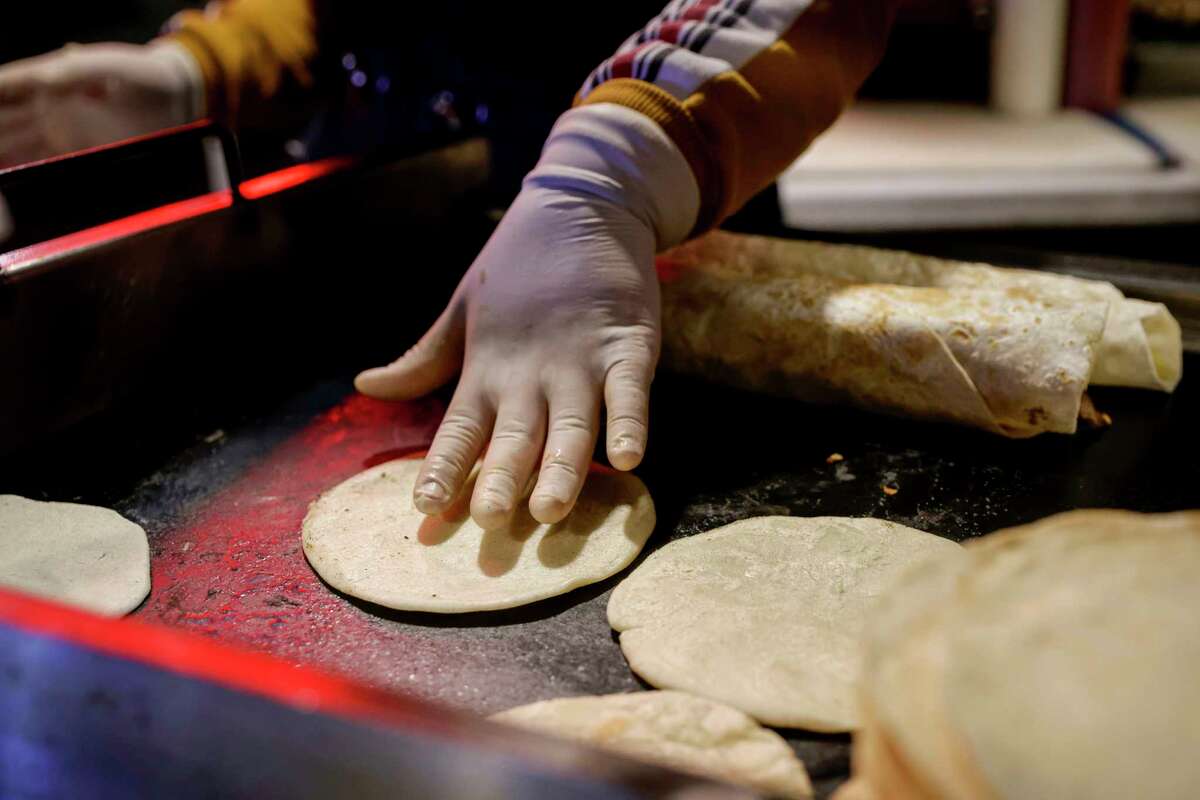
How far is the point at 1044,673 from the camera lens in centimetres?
66

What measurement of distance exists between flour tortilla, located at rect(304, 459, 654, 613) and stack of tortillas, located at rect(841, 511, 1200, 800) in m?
0.65

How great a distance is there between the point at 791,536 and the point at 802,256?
2.66 ft

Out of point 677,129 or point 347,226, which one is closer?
point 677,129

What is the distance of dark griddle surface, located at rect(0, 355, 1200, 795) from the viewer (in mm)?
1239

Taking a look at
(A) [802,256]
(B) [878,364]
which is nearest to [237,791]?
(B) [878,364]

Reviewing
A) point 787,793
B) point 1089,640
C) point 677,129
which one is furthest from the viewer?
point 677,129

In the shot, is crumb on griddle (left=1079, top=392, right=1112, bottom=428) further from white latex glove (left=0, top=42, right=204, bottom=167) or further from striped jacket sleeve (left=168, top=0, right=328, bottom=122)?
white latex glove (left=0, top=42, right=204, bottom=167)

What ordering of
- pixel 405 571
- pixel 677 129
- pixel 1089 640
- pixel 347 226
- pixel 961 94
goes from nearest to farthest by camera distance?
1. pixel 1089 640
2. pixel 405 571
3. pixel 677 129
4. pixel 347 226
5. pixel 961 94

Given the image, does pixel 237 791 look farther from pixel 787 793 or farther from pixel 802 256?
pixel 802 256

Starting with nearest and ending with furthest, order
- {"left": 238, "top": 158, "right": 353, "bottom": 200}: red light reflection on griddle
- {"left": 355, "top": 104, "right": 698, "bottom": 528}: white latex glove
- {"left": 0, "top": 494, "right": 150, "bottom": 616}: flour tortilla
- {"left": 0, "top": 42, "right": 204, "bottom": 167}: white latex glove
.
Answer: {"left": 0, "top": 494, "right": 150, "bottom": 616}: flour tortilla < {"left": 355, "top": 104, "right": 698, "bottom": 528}: white latex glove < {"left": 238, "top": 158, "right": 353, "bottom": 200}: red light reflection on griddle < {"left": 0, "top": 42, "right": 204, "bottom": 167}: white latex glove

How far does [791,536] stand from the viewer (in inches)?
56.0

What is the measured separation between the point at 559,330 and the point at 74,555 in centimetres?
84

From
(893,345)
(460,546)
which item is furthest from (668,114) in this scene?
(460,546)

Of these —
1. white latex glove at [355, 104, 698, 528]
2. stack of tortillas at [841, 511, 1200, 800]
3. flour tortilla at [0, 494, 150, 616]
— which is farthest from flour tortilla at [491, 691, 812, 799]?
flour tortilla at [0, 494, 150, 616]
